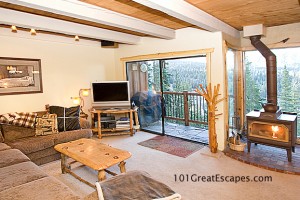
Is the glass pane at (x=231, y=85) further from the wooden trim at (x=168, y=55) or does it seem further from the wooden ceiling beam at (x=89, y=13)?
the wooden ceiling beam at (x=89, y=13)

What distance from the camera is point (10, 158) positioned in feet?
8.42

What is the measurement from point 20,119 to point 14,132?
25 cm

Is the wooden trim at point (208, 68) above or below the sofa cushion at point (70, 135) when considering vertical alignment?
above

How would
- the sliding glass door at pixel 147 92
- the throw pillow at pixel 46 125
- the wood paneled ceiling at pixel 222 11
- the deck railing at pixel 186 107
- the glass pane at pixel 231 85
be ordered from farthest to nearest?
1. the deck railing at pixel 186 107
2. the sliding glass door at pixel 147 92
3. the glass pane at pixel 231 85
4. the throw pillow at pixel 46 125
5. the wood paneled ceiling at pixel 222 11

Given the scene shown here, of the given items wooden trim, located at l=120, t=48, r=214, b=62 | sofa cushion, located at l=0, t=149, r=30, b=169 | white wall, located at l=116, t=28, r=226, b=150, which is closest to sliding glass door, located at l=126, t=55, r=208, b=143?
wooden trim, located at l=120, t=48, r=214, b=62

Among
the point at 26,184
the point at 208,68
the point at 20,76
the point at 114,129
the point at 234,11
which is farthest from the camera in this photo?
the point at 114,129

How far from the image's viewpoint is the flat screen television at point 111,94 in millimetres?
5039

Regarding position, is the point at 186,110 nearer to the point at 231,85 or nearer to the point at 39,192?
the point at 231,85

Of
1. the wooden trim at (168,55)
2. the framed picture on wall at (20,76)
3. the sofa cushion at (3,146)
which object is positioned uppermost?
the wooden trim at (168,55)

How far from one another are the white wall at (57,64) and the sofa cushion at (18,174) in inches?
87.0

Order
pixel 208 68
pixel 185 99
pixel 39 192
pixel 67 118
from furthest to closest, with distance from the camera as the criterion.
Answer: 1. pixel 185 99
2. pixel 67 118
3. pixel 208 68
4. pixel 39 192

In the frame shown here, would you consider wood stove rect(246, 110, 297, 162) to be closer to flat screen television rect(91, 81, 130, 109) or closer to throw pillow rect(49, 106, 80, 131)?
flat screen television rect(91, 81, 130, 109)

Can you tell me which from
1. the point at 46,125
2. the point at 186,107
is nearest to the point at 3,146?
the point at 46,125

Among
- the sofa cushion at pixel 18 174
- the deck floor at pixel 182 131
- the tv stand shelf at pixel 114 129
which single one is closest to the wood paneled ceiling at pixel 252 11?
the deck floor at pixel 182 131
